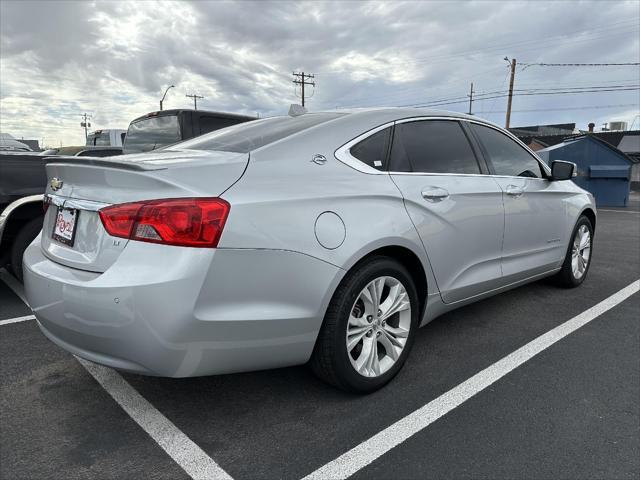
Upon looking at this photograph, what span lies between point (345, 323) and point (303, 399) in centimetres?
55

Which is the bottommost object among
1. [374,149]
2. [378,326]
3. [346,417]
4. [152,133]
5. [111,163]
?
[346,417]

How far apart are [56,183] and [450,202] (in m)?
2.26

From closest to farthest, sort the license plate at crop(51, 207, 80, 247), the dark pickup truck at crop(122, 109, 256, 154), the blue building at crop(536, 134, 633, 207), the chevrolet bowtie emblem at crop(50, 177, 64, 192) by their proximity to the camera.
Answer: the license plate at crop(51, 207, 80, 247), the chevrolet bowtie emblem at crop(50, 177, 64, 192), the dark pickup truck at crop(122, 109, 256, 154), the blue building at crop(536, 134, 633, 207)

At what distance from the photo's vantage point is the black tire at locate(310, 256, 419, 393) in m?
2.32

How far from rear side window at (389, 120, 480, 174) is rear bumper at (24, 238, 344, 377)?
0.99 m

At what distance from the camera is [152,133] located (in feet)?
24.6

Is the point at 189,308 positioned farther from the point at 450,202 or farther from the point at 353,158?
the point at 450,202

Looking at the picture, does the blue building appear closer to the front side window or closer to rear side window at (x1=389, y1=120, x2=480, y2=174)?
the front side window

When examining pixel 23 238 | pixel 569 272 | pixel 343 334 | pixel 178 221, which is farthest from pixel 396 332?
pixel 23 238

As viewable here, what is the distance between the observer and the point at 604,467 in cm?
203

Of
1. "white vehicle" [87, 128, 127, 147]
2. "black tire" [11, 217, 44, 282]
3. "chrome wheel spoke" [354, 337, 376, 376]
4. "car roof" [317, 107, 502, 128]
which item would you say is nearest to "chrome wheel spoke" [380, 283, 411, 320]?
"chrome wheel spoke" [354, 337, 376, 376]

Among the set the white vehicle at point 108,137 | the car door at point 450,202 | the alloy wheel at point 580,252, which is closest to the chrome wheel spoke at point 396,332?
the car door at point 450,202

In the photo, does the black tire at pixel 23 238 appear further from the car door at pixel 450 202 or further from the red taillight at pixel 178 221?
the car door at pixel 450 202

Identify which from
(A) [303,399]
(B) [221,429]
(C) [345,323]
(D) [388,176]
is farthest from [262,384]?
(D) [388,176]
